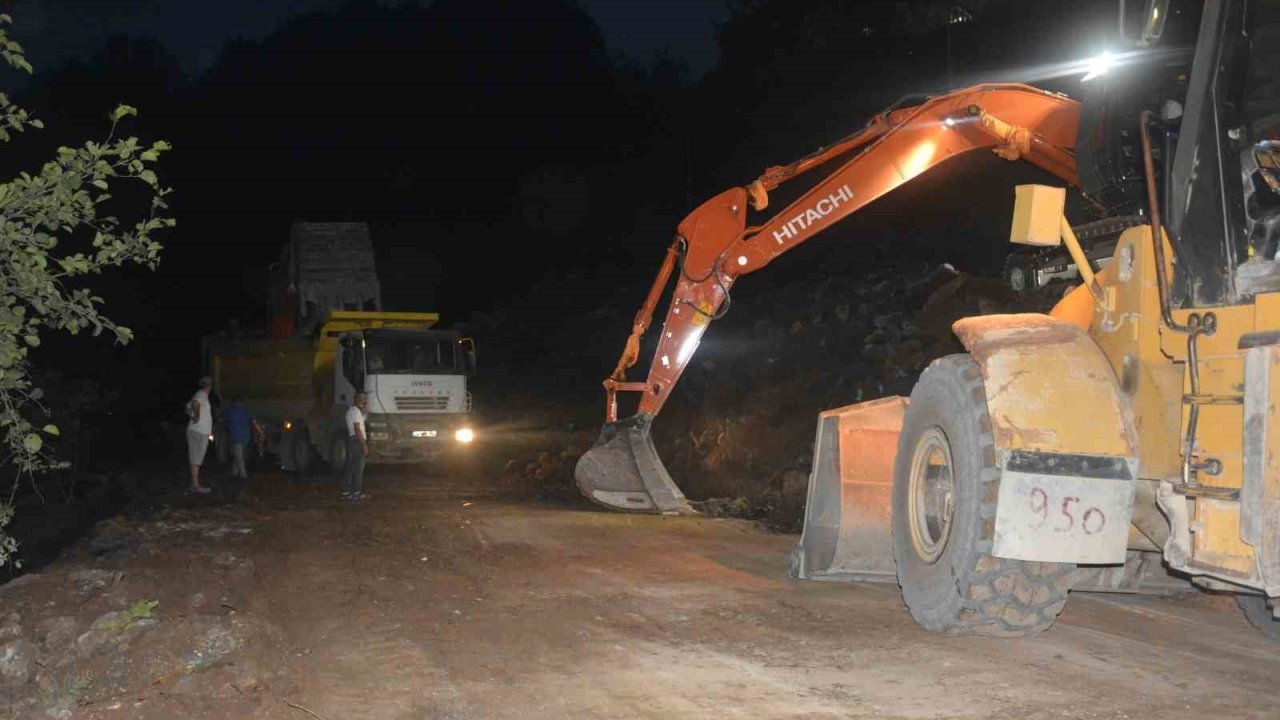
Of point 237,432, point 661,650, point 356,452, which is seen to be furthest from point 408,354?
point 661,650

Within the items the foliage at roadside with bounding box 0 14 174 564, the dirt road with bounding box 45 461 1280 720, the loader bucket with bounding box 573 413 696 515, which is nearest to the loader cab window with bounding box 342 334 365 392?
the loader bucket with bounding box 573 413 696 515

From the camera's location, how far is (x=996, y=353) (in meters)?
6.63

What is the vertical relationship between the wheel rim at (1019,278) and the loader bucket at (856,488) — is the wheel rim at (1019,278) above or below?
above

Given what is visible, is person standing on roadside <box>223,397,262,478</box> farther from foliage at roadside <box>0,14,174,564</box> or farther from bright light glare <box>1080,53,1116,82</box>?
bright light glare <box>1080,53,1116,82</box>

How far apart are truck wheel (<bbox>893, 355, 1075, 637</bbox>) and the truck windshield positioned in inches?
628

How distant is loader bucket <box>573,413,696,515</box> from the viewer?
14547 millimetres

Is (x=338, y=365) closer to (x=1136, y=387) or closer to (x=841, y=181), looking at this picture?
(x=841, y=181)

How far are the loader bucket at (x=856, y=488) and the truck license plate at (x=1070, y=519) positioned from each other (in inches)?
117

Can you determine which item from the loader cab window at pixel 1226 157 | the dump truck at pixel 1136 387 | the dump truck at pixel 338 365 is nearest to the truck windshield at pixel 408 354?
the dump truck at pixel 338 365

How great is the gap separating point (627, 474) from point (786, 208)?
4.36 metres

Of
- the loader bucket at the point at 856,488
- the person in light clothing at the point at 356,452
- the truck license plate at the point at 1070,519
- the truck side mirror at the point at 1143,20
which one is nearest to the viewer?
the truck side mirror at the point at 1143,20

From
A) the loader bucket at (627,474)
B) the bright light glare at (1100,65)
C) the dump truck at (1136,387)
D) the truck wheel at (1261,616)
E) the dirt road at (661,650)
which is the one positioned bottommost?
the dirt road at (661,650)

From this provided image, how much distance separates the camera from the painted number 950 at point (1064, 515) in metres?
6.10

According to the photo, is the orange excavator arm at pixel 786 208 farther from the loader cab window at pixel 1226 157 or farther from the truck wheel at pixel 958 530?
the loader cab window at pixel 1226 157
